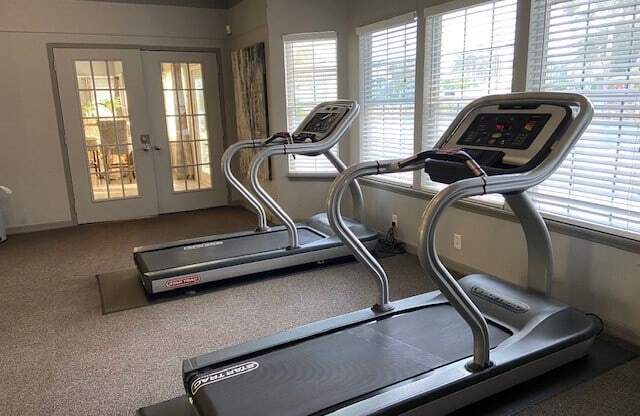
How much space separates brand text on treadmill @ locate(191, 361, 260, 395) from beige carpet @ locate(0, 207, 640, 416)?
41 centimetres

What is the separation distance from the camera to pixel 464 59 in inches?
145

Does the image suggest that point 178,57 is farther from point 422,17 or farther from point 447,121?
point 447,121

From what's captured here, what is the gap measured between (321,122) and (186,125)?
9.43 ft

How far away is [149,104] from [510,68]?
454 cm

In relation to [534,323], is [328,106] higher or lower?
higher

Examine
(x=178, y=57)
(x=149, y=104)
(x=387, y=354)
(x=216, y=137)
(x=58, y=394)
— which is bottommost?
(x=58, y=394)

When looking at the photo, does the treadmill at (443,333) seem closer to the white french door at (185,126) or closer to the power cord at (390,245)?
the power cord at (390,245)

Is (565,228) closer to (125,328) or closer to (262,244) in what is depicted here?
(262,244)

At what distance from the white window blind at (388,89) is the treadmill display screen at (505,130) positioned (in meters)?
1.61

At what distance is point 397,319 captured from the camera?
2705mm

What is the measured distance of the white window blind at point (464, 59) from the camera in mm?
3371

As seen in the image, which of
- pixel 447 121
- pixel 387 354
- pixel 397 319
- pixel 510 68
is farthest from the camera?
pixel 447 121

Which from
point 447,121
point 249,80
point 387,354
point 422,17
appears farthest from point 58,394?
point 249,80

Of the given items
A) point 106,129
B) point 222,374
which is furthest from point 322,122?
point 106,129
